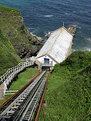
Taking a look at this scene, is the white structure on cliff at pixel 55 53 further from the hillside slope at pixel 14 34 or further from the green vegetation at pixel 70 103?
the green vegetation at pixel 70 103

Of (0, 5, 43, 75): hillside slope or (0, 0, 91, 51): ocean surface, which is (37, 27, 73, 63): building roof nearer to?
(0, 5, 43, 75): hillside slope

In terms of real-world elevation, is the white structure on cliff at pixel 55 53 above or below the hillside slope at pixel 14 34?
below

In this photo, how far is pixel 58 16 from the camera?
80500mm

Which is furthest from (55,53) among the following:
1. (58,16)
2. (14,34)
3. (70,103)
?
(58,16)

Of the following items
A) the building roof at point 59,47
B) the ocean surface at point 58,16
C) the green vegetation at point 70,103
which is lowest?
the green vegetation at point 70,103

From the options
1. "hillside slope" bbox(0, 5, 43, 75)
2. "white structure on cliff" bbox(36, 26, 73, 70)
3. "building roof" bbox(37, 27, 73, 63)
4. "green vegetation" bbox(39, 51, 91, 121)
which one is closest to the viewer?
"green vegetation" bbox(39, 51, 91, 121)

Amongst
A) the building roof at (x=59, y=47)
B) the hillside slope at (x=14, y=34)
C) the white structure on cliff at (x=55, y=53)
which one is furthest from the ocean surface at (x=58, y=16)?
the hillside slope at (x=14, y=34)

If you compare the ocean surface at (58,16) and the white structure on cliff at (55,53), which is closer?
the white structure on cliff at (55,53)

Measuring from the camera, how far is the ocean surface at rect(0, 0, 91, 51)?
6397 cm

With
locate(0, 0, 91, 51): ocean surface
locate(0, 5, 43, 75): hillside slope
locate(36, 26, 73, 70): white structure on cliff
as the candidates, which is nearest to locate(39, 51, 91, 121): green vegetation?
locate(36, 26, 73, 70): white structure on cliff

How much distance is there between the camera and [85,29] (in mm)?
69062

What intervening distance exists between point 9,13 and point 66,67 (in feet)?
91.0

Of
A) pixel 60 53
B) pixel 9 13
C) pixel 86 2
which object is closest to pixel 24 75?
pixel 60 53

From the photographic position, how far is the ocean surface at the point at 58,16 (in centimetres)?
6397
